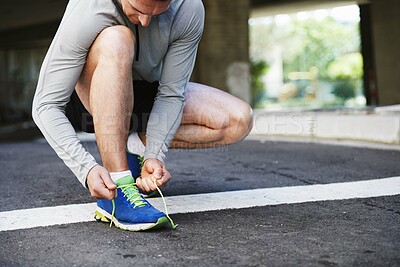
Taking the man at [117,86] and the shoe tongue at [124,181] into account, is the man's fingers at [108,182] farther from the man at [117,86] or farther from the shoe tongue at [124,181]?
the shoe tongue at [124,181]

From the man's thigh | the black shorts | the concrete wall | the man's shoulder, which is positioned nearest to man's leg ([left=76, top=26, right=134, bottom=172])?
the man's shoulder

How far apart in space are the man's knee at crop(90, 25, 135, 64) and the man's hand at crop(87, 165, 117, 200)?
484mm

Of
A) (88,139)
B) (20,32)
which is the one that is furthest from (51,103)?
(20,32)

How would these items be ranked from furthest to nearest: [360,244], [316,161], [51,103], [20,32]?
[20,32] < [316,161] < [51,103] < [360,244]

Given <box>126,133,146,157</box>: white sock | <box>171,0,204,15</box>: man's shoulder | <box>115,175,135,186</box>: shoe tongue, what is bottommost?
<box>115,175,135,186</box>: shoe tongue

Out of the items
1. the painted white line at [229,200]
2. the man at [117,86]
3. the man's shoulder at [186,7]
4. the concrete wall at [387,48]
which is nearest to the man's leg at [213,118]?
the man at [117,86]

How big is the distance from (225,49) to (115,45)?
1332 centimetres

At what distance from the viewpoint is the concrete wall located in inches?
711

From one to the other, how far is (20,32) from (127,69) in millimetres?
28034

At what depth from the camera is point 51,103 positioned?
2678 millimetres

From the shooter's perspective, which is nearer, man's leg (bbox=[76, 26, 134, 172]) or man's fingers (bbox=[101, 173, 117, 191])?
man's fingers (bbox=[101, 173, 117, 191])

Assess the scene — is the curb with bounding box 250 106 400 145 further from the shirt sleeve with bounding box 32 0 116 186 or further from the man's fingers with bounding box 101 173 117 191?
the man's fingers with bounding box 101 173 117 191

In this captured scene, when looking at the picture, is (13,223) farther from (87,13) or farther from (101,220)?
(87,13)

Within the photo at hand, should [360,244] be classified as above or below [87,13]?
below
